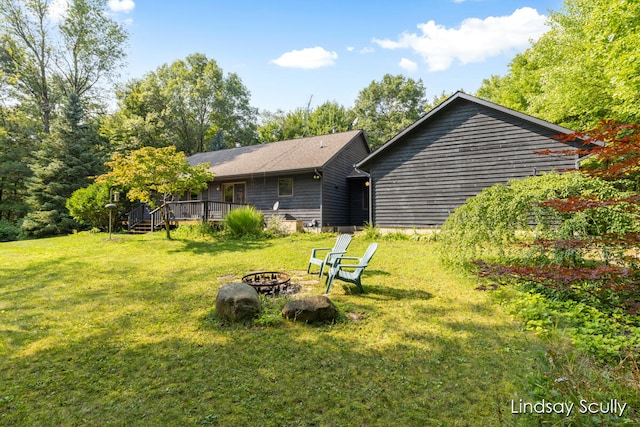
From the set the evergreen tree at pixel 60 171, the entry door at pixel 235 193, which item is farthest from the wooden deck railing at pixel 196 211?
the evergreen tree at pixel 60 171

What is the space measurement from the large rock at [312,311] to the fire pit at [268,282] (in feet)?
3.38

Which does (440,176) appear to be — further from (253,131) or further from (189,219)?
(253,131)

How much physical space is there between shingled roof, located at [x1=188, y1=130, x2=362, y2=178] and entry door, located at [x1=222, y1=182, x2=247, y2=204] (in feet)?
3.08

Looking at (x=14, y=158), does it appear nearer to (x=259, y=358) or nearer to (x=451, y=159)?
(x=259, y=358)

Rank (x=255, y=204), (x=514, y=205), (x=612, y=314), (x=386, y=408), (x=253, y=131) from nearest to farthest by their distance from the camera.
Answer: (x=386, y=408)
(x=612, y=314)
(x=514, y=205)
(x=255, y=204)
(x=253, y=131)

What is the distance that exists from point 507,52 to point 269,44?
64.3 feet

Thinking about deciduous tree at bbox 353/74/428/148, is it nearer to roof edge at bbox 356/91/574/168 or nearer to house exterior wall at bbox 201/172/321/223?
house exterior wall at bbox 201/172/321/223

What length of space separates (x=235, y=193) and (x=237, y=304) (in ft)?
46.1

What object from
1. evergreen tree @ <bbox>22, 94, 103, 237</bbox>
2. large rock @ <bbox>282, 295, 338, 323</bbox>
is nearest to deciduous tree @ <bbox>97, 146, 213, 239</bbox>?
evergreen tree @ <bbox>22, 94, 103, 237</bbox>

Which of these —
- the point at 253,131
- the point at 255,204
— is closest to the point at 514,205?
the point at 255,204

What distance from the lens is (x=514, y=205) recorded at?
5211 millimetres

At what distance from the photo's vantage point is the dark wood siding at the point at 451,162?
1038 cm

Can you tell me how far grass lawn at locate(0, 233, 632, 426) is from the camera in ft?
7.72

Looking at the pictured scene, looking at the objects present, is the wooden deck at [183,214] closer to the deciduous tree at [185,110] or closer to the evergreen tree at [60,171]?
the evergreen tree at [60,171]
